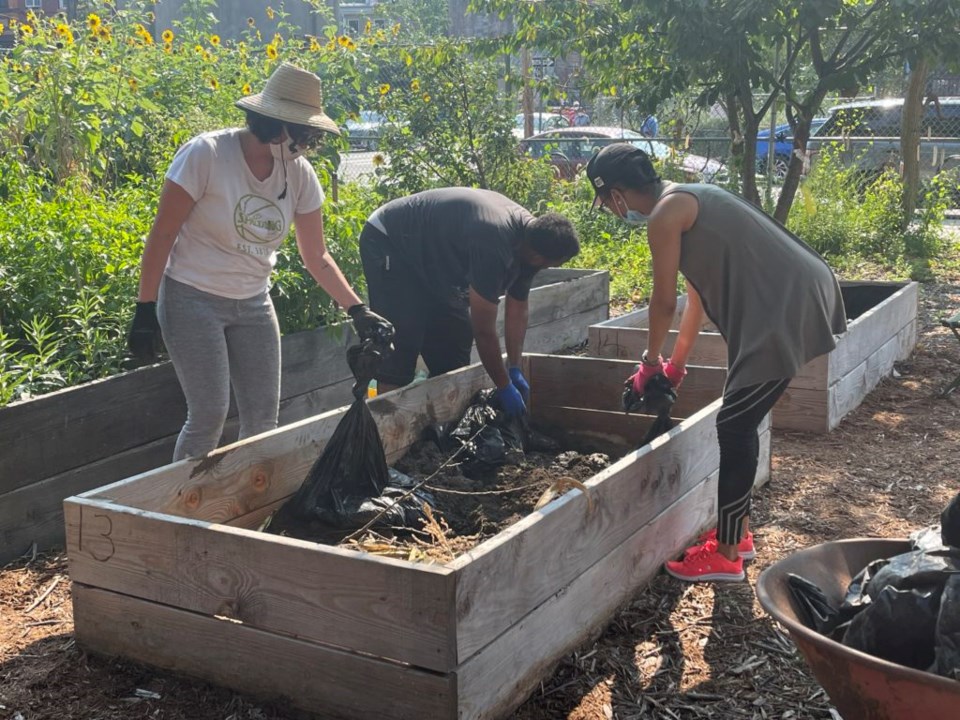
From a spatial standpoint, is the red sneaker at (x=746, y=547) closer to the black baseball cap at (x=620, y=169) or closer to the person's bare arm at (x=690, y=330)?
the person's bare arm at (x=690, y=330)

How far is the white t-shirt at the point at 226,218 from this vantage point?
366cm

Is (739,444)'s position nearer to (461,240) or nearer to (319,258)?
(461,240)

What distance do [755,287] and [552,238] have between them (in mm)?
931

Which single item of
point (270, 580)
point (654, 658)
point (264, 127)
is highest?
point (264, 127)

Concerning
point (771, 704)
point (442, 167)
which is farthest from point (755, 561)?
point (442, 167)

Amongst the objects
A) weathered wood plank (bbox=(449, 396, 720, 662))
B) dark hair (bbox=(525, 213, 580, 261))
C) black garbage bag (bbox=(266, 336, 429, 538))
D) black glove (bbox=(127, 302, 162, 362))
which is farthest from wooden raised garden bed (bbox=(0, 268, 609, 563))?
weathered wood plank (bbox=(449, 396, 720, 662))

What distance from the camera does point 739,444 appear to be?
383 centimetres

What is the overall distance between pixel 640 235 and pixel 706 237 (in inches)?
285

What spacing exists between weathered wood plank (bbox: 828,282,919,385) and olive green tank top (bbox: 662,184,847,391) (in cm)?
200

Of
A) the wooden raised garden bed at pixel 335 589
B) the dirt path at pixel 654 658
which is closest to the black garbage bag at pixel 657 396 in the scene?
the wooden raised garden bed at pixel 335 589

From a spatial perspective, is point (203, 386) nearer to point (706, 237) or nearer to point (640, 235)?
point (706, 237)

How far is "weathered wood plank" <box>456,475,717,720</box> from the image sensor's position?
288 centimetres

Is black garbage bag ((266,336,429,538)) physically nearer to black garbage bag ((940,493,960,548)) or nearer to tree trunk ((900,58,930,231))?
black garbage bag ((940,493,960,548))

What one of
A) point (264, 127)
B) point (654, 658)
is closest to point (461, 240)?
point (264, 127)
